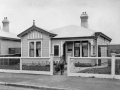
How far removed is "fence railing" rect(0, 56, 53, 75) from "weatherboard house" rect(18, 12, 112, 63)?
5844 mm

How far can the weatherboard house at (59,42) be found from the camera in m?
17.3

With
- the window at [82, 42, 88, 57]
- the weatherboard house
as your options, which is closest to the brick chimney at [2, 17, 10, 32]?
the weatherboard house

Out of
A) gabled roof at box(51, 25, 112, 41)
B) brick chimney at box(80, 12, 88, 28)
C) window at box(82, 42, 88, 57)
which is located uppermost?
brick chimney at box(80, 12, 88, 28)

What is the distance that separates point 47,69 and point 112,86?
473 cm

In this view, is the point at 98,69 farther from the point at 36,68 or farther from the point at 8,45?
the point at 8,45

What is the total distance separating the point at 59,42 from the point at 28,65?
267 inches

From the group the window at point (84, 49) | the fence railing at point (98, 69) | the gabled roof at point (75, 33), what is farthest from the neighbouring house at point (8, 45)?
the fence railing at point (98, 69)

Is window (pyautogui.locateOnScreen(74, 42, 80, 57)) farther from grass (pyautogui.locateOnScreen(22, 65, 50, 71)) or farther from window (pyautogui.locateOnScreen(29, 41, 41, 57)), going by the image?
grass (pyautogui.locateOnScreen(22, 65, 50, 71))

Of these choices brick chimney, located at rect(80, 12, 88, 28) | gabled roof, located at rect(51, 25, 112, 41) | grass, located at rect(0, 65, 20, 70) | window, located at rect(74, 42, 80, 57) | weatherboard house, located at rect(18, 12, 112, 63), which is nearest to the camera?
grass, located at rect(0, 65, 20, 70)

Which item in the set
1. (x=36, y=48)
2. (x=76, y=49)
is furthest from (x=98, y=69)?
(x=36, y=48)

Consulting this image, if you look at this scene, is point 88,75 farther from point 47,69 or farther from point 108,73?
point 47,69

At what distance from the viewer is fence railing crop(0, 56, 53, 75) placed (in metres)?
11.3

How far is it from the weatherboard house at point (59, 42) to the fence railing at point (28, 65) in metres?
5.84

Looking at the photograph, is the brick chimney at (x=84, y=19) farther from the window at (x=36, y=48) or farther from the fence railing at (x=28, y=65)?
the fence railing at (x=28, y=65)
